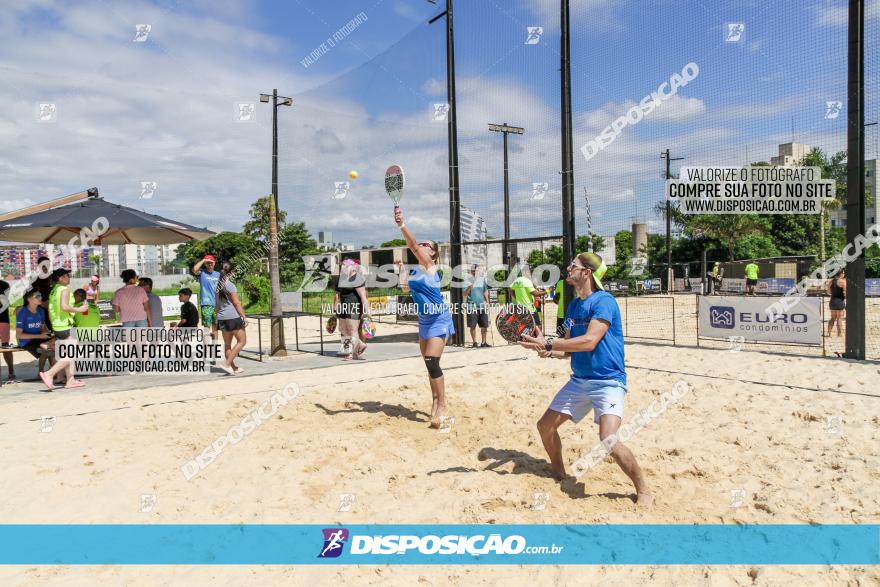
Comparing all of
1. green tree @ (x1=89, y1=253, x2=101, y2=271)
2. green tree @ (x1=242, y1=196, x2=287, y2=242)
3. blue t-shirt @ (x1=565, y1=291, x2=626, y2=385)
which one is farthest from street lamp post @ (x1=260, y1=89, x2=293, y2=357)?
green tree @ (x1=242, y1=196, x2=287, y2=242)

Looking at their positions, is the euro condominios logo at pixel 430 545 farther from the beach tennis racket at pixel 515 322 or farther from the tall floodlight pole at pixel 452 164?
the tall floodlight pole at pixel 452 164

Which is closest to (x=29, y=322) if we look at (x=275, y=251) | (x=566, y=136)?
(x=275, y=251)

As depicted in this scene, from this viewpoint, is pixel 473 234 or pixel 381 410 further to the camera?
pixel 473 234

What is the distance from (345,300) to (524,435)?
458 cm

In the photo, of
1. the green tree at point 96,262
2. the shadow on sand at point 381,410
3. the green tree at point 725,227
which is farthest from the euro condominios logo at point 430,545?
the green tree at point 725,227

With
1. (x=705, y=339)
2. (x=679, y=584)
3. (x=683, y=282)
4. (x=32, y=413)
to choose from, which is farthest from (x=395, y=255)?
(x=679, y=584)

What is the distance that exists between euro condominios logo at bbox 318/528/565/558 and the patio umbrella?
6661 mm

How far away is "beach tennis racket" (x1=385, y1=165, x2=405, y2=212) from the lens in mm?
6102

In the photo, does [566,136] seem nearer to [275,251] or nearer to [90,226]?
[275,251]

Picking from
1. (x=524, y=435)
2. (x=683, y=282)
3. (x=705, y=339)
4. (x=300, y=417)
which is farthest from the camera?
(x=683, y=282)

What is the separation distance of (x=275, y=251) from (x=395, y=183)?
18.6 ft

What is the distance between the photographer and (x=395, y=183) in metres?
6.19

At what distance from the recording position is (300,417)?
589cm

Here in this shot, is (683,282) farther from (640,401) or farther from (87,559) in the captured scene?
(87,559)
